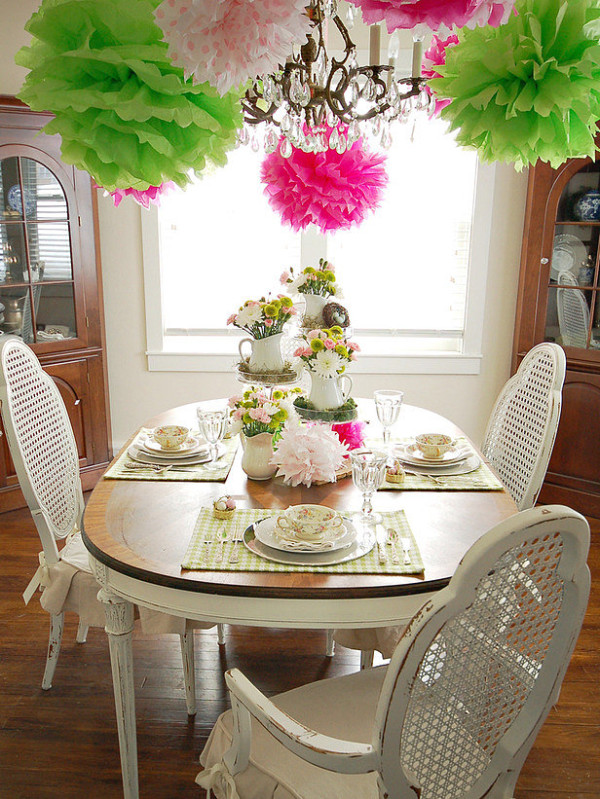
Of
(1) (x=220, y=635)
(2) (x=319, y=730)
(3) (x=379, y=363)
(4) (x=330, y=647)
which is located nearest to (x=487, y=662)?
(2) (x=319, y=730)

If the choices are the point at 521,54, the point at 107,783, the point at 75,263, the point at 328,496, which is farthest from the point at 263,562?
the point at 75,263

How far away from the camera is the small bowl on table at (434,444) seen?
2154 millimetres

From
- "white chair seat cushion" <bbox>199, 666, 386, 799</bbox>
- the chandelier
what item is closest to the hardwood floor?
"white chair seat cushion" <bbox>199, 666, 386, 799</bbox>

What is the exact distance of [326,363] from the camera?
2.01 m

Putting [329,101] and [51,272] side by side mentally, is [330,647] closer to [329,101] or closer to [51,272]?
[329,101]

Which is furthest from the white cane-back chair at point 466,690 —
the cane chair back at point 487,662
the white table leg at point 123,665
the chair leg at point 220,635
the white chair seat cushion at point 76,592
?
the chair leg at point 220,635

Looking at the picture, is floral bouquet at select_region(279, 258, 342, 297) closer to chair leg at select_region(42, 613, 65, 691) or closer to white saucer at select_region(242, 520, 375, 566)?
white saucer at select_region(242, 520, 375, 566)

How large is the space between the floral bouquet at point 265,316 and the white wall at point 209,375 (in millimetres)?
1816

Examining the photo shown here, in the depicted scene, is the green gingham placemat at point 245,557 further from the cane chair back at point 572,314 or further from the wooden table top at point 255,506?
the cane chair back at point 572,314

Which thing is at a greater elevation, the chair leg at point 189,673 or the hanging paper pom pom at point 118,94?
the hanging paper pom pom at point 118,94

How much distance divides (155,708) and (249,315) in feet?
3.90

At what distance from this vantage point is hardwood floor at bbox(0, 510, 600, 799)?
6.40 ft

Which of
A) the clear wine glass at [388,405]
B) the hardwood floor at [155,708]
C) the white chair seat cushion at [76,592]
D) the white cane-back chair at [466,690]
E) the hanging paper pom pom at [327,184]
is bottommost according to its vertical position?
the hardwood floor at [155,708]

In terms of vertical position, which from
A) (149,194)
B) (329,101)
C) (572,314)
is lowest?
(572,314)
